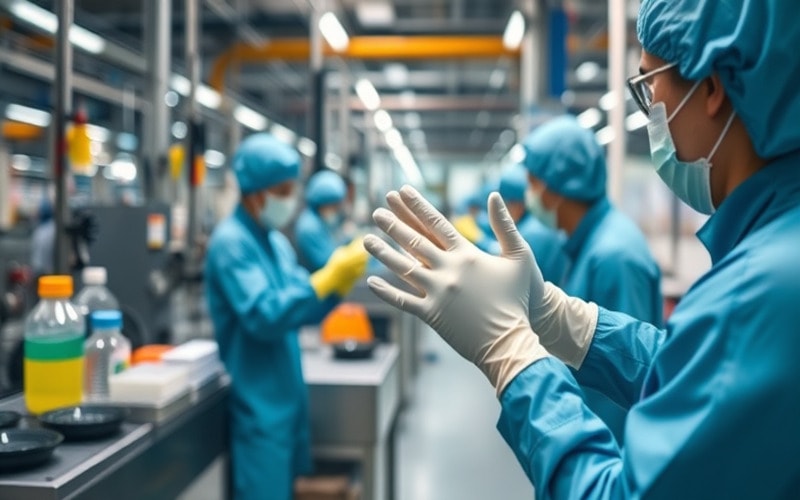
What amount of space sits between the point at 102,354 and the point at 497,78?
809cm

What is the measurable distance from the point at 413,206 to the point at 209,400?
3.38 feet

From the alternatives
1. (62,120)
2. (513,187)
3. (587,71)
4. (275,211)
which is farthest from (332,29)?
(587,71)

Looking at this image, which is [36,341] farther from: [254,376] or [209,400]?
[254,376]

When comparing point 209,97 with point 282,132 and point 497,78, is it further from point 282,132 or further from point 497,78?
point 497,78

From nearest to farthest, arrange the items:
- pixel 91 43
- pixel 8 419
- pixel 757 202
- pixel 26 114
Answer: pixel 757 202
pixel 8 419
pixel 91 43
pixel 26 114

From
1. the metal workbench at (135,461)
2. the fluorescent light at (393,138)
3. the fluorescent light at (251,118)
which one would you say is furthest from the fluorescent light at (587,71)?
the metal workbench at (135,461)

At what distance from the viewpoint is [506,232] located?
0.89m

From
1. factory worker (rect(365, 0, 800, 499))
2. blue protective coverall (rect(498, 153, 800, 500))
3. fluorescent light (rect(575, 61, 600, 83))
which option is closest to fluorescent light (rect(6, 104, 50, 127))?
fluorescent light (rect(575, 61, 600, 83))

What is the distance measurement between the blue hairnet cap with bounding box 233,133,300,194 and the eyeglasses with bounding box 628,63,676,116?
1.28 meters

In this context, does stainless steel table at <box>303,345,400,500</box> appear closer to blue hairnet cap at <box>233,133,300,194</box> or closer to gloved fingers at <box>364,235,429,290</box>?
blue hairnet cap at <box>233,133,300,194</box>

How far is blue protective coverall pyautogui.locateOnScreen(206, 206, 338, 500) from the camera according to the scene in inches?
71.3

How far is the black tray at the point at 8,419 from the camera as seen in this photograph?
1189 millimetres

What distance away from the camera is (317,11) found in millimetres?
4133

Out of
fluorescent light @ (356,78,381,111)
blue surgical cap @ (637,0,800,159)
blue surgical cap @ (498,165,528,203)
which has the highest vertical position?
fluorescent light @ (356,78,381,111)
